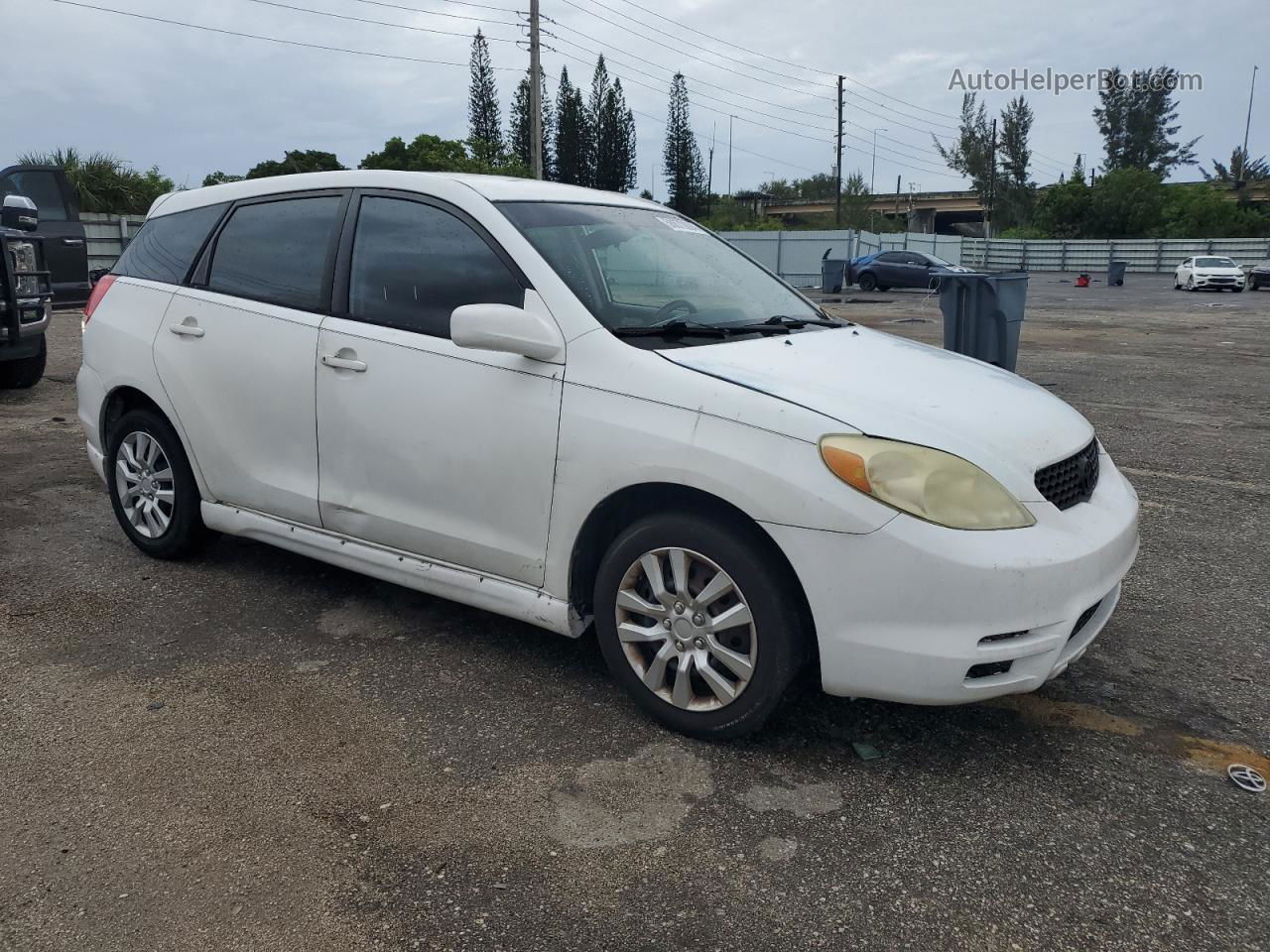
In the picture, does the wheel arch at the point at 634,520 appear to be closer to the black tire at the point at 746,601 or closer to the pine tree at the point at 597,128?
the black tire at the point at 746,601

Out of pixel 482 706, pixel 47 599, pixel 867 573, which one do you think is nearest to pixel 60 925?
pixel 482 706

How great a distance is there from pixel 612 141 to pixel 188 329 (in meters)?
81.7

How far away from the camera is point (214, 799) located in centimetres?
291

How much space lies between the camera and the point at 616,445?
125 inches

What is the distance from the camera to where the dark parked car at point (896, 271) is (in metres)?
34.2

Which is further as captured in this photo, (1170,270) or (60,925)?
(1170,270)

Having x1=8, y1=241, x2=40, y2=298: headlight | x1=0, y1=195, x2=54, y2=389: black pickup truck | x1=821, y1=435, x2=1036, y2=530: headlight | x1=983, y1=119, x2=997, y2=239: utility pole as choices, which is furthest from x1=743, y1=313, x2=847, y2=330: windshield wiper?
x1=983, y1=119, x2=997, y2=239: utility pole

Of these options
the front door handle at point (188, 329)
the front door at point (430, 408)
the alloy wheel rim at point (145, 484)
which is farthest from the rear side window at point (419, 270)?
the alloy wheel rim at point (145, 484)

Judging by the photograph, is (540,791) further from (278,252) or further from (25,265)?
(25,265)

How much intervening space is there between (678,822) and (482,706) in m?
0.92

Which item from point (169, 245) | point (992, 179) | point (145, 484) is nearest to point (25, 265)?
point (169, 245)

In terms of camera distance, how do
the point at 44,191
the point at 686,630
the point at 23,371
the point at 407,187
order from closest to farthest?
the point at 686,630, the point at 407,187, the point at 23,371, the point at 44,191

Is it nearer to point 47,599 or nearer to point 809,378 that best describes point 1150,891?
point 809,378

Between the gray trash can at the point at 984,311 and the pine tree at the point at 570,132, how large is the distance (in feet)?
246
